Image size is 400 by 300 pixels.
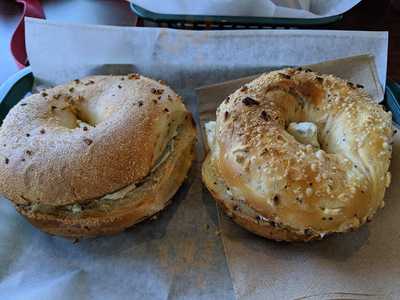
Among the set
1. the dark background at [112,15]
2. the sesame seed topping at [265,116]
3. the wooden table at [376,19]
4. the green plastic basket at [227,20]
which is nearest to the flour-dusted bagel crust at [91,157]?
the sesame seed topping at [265,116]

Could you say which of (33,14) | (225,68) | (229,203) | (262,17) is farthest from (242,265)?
(33,14)

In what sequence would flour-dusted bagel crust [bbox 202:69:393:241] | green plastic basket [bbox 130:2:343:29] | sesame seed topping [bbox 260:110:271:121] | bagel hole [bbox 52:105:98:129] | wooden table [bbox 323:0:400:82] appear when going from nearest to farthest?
flour-dusted bagel crust [bbox 202:69:393:241] < sesame seed topping [bbox 260:110:271:121] < bagel hole [bbox 52:105:98:129] < green plastic basket [bbox 130:2:343:29] < wooden table [bbox 323:0:400:82]

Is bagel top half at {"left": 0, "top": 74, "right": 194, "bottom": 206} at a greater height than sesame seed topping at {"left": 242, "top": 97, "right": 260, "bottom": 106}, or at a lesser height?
lesser

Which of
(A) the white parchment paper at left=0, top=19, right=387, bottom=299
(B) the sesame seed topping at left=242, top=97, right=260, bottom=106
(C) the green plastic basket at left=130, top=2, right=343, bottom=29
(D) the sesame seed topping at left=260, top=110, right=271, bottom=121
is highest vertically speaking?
(C) the green plastic basket at left=130, top=2, right=343, bottom=29

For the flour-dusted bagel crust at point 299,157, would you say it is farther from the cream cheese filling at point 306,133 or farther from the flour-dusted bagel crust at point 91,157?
the flour-dusted bagel crust at point 91,157

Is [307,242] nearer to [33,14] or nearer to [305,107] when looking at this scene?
[305,107]

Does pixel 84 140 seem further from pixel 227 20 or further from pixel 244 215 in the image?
pixel 227 20

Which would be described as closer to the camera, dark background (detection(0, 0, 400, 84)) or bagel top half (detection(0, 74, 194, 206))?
bagel top half (detection(0, 74, 194, 206))

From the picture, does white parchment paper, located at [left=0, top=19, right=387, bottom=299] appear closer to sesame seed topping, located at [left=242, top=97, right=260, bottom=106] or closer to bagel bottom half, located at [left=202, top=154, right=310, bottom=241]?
bagel bottom half, located at [left=202, top=154, right=310, bottom=241]

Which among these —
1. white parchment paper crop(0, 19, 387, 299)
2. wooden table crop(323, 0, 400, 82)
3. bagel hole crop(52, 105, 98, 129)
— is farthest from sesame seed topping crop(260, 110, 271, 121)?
wooden table crop(323, 0, 400, 82)
